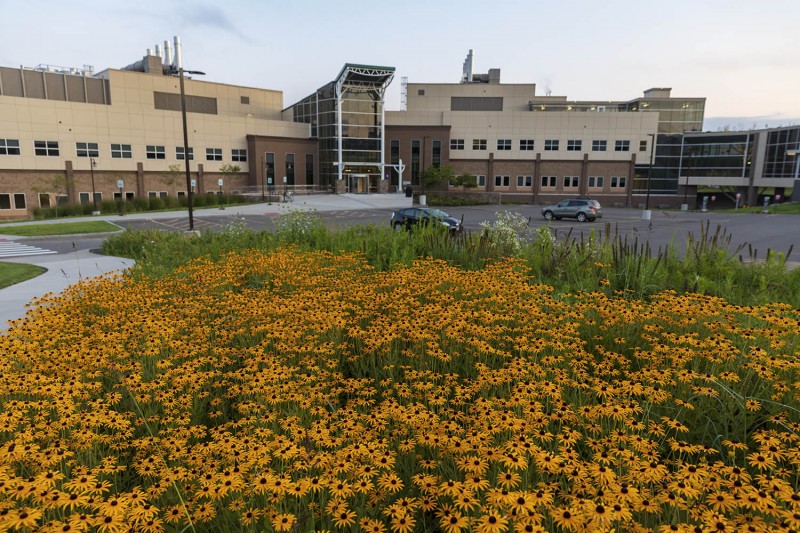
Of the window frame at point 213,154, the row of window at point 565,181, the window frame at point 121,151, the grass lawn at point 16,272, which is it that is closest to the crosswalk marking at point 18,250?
the grass lawn at point 16,272

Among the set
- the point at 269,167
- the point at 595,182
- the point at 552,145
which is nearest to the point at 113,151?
the point at 269,167

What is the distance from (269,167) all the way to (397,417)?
68.9 metres

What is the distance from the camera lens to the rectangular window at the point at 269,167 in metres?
67.9

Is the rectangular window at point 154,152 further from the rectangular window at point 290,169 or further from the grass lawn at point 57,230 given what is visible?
the grass lawn at point 57,230

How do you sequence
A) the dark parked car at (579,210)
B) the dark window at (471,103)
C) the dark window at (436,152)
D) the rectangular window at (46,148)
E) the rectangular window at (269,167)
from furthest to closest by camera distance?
1. the dark window at (471,103)
2. the dark window at (436,152)
3. the rectangular window at (269,167)
4. the rectangular window at (46,148)
5. the dark parked car at (579,210)

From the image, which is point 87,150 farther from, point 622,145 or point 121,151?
point 622,145

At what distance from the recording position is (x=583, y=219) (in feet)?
135

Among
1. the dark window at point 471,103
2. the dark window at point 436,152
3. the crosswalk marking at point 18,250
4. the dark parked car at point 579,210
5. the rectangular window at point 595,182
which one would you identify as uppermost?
the dark window at point 471,103

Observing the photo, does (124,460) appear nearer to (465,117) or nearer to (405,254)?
(405,254)

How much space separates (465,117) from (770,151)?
150ft

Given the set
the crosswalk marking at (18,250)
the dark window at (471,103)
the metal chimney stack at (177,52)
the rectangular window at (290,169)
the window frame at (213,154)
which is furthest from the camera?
the dark window at (471,103)

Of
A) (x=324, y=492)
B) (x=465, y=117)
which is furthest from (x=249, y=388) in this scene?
(x=465, y=117)

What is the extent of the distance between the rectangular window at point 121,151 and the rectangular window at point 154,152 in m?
1.88

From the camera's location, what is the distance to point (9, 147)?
51.8m
